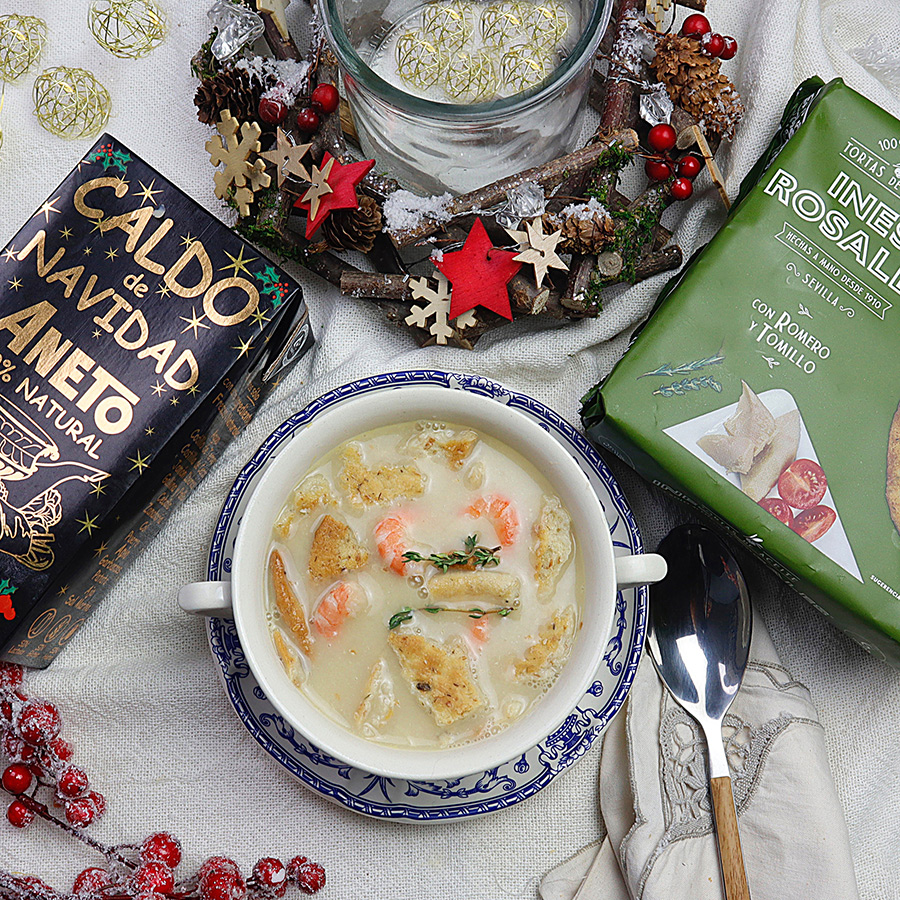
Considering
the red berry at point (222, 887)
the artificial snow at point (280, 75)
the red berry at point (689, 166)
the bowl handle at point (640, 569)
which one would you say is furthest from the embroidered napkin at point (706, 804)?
the artificial snow at point (280, 75)

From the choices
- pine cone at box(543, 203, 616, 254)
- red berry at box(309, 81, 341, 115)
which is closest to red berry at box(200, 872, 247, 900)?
pine cone at box(543, 203, 616, 254)

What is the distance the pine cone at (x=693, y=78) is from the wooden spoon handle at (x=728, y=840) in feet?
4.02

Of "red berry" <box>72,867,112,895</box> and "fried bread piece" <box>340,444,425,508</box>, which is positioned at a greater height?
"fried bread piece" <box>340,444,425,508</box>

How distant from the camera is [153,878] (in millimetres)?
1464

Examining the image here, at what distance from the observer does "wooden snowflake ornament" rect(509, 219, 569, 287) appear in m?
1.50

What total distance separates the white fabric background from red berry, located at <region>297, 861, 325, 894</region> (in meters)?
0.07

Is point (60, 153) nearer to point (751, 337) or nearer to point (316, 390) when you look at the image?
point (316, 390)

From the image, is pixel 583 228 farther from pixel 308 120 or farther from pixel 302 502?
pixel 302 502

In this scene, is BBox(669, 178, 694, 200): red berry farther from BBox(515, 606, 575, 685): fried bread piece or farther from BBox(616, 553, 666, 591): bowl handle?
BBox(515, 606, 575, 685): fried bread piece

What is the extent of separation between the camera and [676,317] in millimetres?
1514

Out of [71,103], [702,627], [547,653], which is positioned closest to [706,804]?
[702,627]

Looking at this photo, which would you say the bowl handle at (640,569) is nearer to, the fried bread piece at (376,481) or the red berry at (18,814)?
the fried bread piece at (376,481)

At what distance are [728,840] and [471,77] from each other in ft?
4.62

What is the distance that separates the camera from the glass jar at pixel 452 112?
133cm
